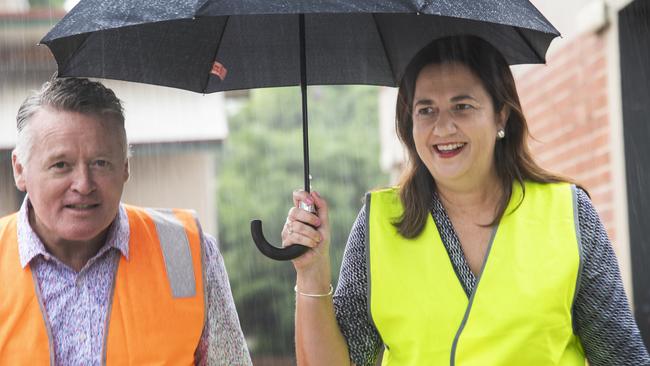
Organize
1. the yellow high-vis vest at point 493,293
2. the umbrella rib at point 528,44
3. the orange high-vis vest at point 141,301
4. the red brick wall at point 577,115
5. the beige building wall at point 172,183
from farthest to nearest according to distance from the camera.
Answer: the beige building wall at point 172,183
the red brick wall at point 577,115
the umbrella rib at point 528,44
the orange high-vis vest at point 141,301
the yellow high-vis vest at point 493,293

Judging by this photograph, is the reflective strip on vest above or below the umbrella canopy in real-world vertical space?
below

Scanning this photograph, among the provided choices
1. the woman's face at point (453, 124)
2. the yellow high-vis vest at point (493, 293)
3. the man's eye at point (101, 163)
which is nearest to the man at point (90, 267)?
the man's eye at point (101, 163)

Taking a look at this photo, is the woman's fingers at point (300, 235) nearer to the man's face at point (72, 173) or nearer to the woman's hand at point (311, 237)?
the woman's hand at point (311, 237)

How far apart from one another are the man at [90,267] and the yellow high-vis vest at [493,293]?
56cm

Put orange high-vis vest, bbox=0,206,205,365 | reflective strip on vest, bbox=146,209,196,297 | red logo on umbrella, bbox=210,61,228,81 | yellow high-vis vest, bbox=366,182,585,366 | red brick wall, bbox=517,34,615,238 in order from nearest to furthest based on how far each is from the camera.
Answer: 1. yellow high-vis vest, bbox=366,182,585,366
2. orange high-vis vest, bbox=0,206,205,365
3. reflective strip on vest, bbox=146,209,196,297
4. red logo on umbrella, bbox=210,61,228,81
5. red brick wall, bbox=517,34,615,238

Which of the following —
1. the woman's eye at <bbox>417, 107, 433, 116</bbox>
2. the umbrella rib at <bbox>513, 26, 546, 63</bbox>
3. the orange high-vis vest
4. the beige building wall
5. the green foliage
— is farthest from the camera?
the green foliage

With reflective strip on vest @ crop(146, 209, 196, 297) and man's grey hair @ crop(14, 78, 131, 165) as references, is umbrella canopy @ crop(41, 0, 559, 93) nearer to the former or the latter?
man's grey hair @ crop(14, 78, 131, 165)

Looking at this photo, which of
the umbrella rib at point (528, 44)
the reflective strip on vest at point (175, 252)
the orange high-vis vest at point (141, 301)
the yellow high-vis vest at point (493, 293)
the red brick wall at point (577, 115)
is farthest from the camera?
the red brick wall at point (577, 115)

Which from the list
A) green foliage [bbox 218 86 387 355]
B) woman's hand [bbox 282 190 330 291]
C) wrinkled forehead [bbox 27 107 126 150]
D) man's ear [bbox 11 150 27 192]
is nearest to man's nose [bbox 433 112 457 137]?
woman's hand [bbox 282 190 330 291]

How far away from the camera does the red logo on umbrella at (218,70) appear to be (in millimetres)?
3789

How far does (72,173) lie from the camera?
10.7 feet

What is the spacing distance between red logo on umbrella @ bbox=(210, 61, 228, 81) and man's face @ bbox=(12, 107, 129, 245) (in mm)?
574

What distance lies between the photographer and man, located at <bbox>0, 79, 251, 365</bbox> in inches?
128

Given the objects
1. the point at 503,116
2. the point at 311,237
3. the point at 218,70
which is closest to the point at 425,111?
the point at 503,116
